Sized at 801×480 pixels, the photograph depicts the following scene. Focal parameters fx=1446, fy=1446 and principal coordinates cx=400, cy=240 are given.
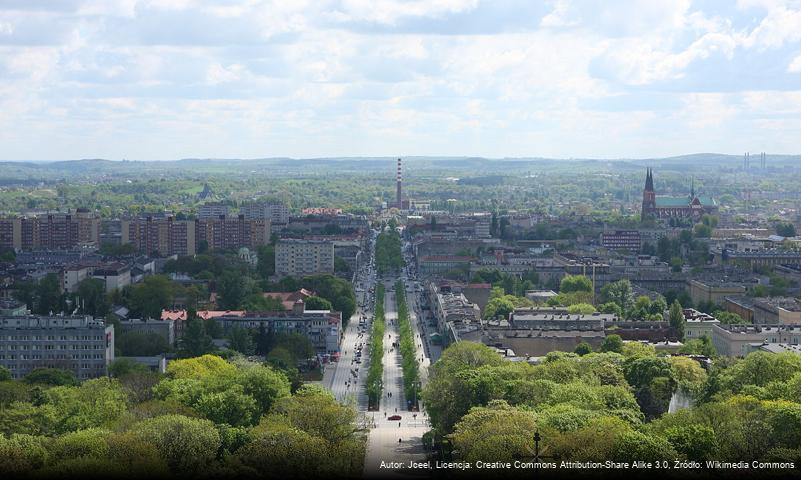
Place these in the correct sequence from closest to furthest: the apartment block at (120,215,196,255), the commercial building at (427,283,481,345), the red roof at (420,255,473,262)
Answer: the commercial building at (427,283,481,345), the red roof at (420,255,473,262), the apartment block at (120,215,196,255)

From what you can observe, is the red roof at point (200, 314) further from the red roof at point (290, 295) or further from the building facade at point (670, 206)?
the building facade at point (670, 206)

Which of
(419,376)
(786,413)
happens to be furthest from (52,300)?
(786,413)

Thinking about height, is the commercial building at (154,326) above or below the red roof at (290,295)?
above

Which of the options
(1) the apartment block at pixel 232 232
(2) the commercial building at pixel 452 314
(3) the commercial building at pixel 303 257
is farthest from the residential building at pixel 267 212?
(2) the commercial building at pixel 452 314

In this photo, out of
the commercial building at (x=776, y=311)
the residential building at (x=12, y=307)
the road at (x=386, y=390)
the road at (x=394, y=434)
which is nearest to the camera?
the road at (x=394, y=434)

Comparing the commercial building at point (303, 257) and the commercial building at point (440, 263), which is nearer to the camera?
the commercial building at point (303, 257)

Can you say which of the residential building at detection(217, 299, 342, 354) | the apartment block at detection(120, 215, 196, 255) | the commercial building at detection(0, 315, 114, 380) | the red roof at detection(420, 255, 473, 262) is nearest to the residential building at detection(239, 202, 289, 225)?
the apartment block at detection(120, 215, 196, 255)

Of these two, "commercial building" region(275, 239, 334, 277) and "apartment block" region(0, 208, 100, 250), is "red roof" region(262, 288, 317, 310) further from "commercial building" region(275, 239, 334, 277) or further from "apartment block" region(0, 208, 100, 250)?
"apartment block" region(0, 208, 100, 250)
